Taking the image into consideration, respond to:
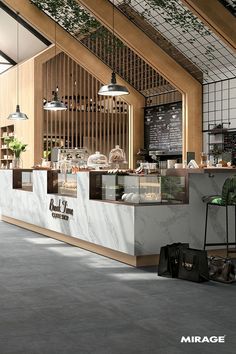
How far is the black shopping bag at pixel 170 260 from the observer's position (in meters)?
5.61

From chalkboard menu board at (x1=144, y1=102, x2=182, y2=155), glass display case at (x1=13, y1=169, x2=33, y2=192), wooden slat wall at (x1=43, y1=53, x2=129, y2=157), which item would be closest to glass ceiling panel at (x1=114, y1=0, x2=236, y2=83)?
chalkboard menu board at (x1=144, y1=102, x2=182, y2=155)

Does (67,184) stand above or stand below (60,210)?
above

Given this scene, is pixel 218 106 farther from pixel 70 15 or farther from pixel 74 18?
pixel 70 15

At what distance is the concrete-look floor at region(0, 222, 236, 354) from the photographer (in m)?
3.49

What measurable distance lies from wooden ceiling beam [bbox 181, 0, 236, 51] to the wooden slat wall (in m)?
6.04

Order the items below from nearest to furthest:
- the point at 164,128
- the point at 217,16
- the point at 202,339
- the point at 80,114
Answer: the point at 202,339 → the point at 217,16 → the point at 164,128 → the point at 80,114

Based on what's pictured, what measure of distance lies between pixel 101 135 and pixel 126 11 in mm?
3898

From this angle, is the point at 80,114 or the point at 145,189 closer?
the point at 145,189

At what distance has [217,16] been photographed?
8734mm

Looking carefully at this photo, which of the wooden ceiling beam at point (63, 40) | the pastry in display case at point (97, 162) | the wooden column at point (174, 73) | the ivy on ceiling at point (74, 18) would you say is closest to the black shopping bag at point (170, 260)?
the pastry in display case at point (97, 162)

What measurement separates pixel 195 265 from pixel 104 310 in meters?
1.37

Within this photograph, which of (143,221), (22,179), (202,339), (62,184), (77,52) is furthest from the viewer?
Answer: (77,52)

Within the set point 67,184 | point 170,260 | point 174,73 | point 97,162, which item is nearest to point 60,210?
point 67,184

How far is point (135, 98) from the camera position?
14281 millimetres
